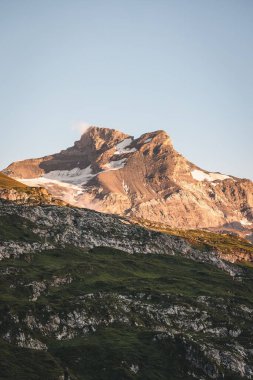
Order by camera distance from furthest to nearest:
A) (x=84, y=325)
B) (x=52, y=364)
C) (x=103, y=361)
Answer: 1. (x=84, y=325)
2. (x=103, y=361)
3. (x=52, y=364)

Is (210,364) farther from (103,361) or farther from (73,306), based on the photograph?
(73,306)

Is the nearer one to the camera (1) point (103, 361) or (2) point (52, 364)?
(2) point (52, 364)

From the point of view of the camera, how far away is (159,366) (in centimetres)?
17362

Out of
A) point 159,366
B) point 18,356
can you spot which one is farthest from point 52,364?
point 159,366

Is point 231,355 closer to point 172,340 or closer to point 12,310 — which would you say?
point 172,340

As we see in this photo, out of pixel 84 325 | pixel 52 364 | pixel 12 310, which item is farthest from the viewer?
pixel 84 325

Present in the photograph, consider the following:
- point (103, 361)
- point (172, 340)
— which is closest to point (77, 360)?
point (103, 361)

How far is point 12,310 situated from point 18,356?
922 inches

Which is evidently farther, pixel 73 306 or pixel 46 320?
pixel 73 306

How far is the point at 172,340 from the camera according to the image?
186875 mm

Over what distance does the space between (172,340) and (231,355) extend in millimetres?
17590

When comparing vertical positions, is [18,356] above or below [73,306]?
below

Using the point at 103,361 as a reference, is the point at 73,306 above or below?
above

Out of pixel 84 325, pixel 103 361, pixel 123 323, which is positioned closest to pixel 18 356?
pixel 103 361
